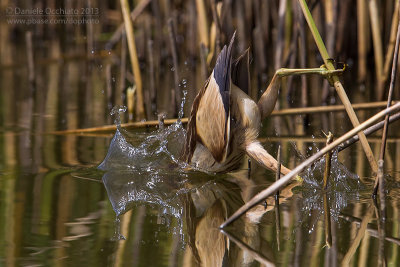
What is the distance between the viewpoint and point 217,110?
7.84 feet

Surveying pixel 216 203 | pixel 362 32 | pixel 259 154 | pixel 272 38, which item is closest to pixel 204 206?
pixel 216 203

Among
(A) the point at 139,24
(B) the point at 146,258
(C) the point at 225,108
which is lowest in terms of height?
(B) the point at 146,258

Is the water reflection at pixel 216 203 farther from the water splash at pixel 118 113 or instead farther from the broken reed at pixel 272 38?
the broken reed at pixel 272 38

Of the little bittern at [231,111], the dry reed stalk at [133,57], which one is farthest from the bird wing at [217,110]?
the dry reed stalk at [133,57]

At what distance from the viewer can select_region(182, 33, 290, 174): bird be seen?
235cm

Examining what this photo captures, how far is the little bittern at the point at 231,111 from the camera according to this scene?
7.70 ft

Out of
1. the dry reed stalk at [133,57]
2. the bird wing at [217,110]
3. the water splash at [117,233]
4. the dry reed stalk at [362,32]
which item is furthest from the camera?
the dry reed stalk at [362,32]

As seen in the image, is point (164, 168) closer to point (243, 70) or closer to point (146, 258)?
point (243, 70)

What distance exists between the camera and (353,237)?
1.87 metres

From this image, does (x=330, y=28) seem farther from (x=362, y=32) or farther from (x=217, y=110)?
(x=217, y=110)

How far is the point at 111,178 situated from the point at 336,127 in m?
1.33

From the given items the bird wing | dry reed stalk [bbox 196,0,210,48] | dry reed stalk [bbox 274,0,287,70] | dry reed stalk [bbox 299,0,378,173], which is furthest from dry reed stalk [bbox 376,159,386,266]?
dry reed stalk [bbox 274,0,287,70]

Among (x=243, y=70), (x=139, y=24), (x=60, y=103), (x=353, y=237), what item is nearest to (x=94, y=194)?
(x=243, y=70)

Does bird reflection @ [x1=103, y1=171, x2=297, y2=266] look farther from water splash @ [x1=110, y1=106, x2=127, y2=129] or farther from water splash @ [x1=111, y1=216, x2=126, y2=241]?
water splash @ [x1=110, y1=106, x2=127, y2=129]
